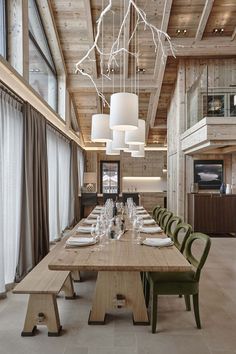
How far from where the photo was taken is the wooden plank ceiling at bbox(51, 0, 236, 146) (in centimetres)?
643

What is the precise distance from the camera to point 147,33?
7301 millimetres

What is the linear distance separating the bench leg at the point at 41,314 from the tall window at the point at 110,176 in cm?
1003

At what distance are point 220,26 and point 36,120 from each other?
4.95 m

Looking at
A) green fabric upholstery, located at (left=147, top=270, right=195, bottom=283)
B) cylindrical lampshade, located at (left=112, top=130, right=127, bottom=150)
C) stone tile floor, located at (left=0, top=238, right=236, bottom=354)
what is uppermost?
cylindrical lampshade, located at (left=112, top=130, right=127, bottom=150)

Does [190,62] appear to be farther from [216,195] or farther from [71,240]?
[71,240]

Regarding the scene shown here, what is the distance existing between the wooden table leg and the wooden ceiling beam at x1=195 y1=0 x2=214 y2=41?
226 inches

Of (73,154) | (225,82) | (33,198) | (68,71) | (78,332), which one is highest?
(68,71)

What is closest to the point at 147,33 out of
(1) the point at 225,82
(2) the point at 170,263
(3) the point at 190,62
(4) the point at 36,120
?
(3) the point at 190,62

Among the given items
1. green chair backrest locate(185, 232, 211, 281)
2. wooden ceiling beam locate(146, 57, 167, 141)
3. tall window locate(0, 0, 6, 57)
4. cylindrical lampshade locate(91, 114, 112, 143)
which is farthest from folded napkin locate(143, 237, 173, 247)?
wooden ceiling beam locate(146, 57, 167, 141)

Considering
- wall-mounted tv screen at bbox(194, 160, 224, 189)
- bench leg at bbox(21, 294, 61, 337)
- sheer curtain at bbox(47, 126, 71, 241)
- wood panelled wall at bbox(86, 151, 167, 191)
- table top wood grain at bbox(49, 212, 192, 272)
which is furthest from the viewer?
wood panelled wall at bbox(86, 151, 167, 191)

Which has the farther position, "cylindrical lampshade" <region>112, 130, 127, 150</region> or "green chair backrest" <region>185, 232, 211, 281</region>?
"cylindrical lampshade" <region>112, 130, 127, 150</region>

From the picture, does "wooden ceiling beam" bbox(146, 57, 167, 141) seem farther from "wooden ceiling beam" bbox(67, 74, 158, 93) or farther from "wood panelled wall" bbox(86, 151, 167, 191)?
"wood panelled wall" bbox(86, 151, 167, 191)

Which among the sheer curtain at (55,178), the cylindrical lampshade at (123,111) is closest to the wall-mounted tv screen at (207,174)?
the sheer curtain at (55,178)

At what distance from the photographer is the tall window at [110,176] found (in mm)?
12852
